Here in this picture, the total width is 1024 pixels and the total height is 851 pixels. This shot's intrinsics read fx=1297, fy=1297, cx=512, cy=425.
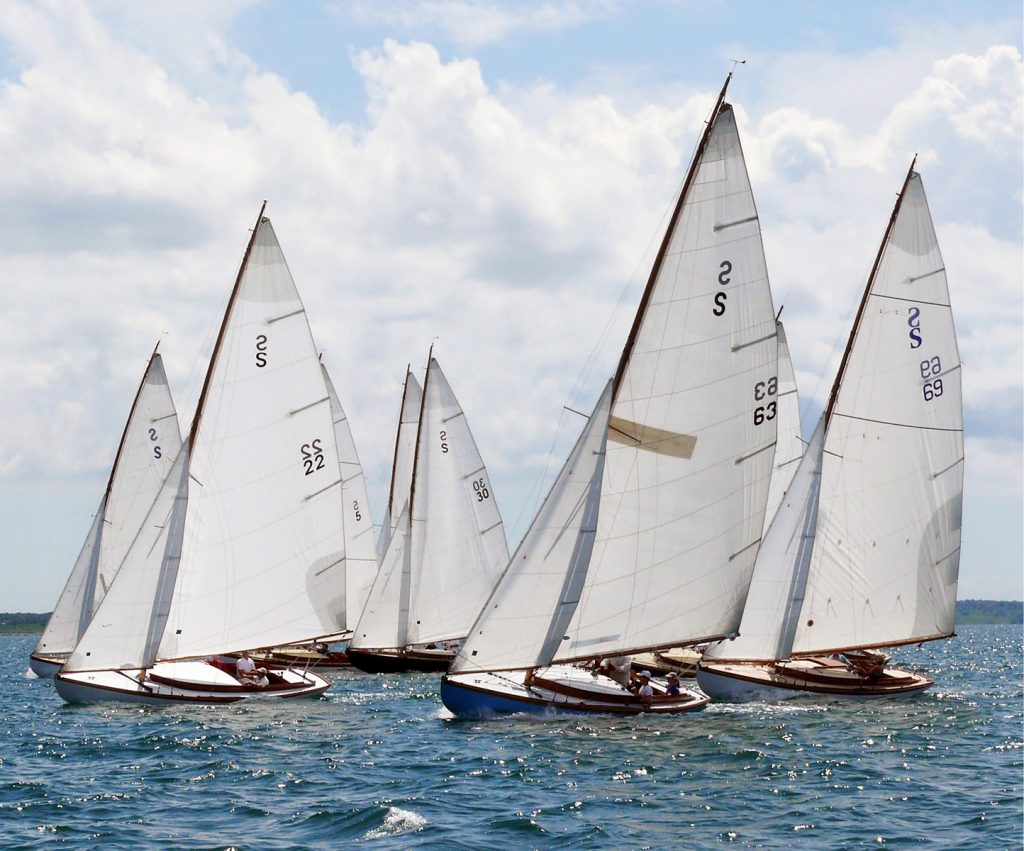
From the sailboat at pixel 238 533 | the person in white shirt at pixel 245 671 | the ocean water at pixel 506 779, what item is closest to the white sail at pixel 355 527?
the sailboat at pixel 238 533

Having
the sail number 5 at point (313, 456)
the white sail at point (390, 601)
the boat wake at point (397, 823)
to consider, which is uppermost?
the sail number 5 at point (313, 456)

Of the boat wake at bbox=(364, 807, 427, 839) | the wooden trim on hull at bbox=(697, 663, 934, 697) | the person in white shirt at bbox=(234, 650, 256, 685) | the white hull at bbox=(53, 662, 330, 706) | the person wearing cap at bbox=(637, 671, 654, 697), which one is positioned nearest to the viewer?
the boat wake at bbox=(364, 807, 427, 839)

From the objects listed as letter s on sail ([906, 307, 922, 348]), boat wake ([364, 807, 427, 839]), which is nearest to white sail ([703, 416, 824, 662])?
letter s on sail ([906, 307, 922, 348])

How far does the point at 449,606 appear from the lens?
53.5 metres

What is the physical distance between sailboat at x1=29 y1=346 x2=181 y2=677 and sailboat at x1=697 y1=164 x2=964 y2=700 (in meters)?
24.7

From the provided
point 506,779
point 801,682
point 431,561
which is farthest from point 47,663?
point 506,779

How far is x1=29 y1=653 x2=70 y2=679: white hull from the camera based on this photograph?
5559 cm

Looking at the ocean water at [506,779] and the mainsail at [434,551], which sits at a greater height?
the mainsail at [434,551]

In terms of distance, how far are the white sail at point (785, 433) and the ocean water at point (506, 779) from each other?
1497 cm

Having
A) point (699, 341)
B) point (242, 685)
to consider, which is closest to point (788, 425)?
point (699, 341)

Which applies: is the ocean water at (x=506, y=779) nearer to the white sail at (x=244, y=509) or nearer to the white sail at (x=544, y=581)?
the white sail at (x=544, y=581)

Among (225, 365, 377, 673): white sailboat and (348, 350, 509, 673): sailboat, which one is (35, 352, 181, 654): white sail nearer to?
(225, 365, 377, 673): white sailboat

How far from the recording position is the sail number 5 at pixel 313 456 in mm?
39594

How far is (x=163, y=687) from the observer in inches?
1442
